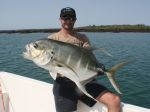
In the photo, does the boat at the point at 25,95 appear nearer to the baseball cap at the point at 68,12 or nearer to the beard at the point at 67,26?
the beard at the point at 67,26

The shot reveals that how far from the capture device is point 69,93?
4.18m

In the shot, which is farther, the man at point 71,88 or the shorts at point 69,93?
the shorts at point 69,93

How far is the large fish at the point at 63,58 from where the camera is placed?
10.5 feet

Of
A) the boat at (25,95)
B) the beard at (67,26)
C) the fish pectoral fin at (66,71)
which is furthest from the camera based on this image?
the boat at (25,95)

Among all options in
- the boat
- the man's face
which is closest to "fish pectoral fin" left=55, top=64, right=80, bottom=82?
the man's face

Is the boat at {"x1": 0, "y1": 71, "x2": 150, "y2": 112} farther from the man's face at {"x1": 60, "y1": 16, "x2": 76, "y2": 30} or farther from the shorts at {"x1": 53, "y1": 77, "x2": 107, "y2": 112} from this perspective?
the man's face at {"x1": 60, "y1": 16, "x2": 76, "y2": 30}

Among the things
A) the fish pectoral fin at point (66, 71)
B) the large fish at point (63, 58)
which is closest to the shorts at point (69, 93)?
the large fish at point (63, 58)

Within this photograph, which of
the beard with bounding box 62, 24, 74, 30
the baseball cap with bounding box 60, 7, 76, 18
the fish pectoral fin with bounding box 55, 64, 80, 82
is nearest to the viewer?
the fish pectoral fin with bounding box 55, 64, 80, 82

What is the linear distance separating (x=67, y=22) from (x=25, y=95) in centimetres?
176

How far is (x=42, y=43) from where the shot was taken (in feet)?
10.9

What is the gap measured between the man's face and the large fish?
688 millimetres

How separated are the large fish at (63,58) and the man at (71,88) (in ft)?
2.10

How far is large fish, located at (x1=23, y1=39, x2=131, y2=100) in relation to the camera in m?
3.20

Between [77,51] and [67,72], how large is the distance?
284 mm
